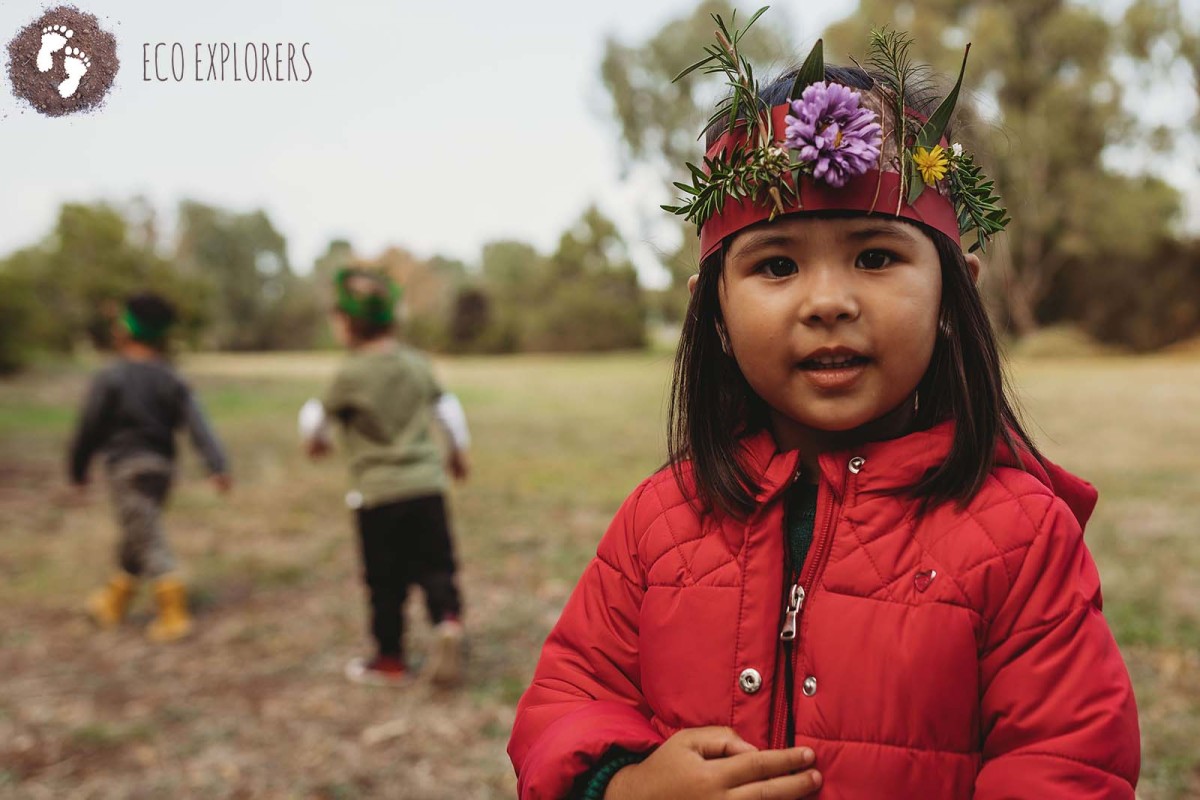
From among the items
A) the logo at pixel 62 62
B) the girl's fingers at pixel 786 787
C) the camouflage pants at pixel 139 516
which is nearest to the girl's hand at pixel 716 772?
the girl's fingers at pixel 786 787

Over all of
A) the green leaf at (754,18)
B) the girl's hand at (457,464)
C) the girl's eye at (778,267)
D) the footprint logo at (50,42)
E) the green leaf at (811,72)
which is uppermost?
the footprint logo at (50,42)

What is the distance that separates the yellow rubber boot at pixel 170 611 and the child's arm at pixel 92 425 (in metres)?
0.70

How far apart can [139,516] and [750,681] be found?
4.12 metres

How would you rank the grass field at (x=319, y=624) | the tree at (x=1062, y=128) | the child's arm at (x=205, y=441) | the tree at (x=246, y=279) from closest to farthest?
the grass field at (x=319, y=624)
the child's arm at (x=205, y=441)
the tree at (x=1062, y=128)
the tree at (x=246, y=279)

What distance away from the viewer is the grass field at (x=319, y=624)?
10.2 feet

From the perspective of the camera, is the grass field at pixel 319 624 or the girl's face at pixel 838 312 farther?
the grass field at pixel 319 624

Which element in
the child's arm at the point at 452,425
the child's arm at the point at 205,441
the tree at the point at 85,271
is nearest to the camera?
the child's arm at the point at 452,425

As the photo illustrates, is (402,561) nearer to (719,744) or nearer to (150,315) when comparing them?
(150,315)

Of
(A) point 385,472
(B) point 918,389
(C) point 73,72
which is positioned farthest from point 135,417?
(B) point 918,389

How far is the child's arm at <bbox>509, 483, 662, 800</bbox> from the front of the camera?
1.37m

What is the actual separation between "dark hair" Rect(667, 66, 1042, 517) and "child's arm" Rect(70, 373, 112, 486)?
3950mm

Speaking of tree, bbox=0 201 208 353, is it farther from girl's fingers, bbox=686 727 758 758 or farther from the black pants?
girl's fingers, bbox=686 727 758 758

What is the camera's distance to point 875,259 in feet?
4.41

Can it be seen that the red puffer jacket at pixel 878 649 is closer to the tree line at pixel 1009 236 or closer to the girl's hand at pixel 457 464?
the girl's hand at pixel 457 464
